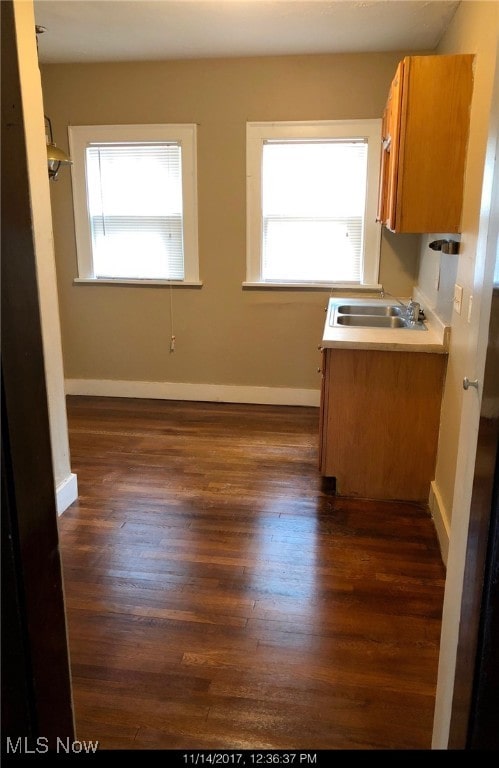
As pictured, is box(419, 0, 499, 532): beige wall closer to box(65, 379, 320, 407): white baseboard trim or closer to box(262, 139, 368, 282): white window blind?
box(262, 139, 368, 282): white window blind

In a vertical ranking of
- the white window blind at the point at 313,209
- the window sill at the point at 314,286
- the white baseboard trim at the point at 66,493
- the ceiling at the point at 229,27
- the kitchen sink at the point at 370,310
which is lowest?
the white baseboard trim at the point at 66,493

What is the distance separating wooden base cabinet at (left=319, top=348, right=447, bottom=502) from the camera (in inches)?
120

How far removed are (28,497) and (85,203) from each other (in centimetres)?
429

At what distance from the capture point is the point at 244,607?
7.45 feet

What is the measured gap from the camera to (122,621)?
219cm

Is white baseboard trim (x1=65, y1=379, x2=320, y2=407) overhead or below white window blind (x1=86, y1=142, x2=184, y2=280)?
below

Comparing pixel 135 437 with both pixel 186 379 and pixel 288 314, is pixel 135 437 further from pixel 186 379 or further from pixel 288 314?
pixel 288 314

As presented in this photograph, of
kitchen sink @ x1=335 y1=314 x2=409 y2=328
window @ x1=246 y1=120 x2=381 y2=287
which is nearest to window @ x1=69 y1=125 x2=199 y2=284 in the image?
window @ x1=246 y1=120 x2=381 y2=287

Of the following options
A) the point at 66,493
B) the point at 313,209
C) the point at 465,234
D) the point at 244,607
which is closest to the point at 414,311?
the point at 465,234

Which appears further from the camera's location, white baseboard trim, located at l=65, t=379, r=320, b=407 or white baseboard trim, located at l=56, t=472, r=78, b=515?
white baseboard trim, located at l=65, t=379, r=320, b=407

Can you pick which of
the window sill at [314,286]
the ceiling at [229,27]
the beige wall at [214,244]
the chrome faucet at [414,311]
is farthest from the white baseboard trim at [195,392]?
the ceiling at [229,27]

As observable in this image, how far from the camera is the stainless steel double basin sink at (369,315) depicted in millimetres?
3711

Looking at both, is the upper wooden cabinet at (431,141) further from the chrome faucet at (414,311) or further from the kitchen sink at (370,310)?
the kitchen sink at (370,310)

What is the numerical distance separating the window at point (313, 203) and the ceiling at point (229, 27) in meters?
0.55
